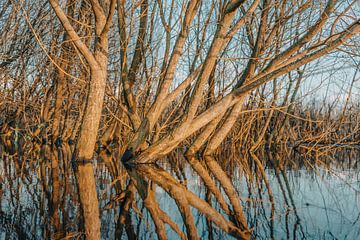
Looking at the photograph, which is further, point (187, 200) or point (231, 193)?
point (231, 193)

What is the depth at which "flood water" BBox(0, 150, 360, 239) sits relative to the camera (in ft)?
9.73

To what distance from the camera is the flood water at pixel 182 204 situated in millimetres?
2965

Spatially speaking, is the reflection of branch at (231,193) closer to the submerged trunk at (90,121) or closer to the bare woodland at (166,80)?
the bare woodland at (166,80)

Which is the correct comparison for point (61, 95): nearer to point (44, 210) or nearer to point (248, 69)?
point (248, 69)

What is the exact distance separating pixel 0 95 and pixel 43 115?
2189mm

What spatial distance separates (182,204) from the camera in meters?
3.96

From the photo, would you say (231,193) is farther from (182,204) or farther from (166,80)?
(166,80)

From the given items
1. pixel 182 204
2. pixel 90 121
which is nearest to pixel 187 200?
pixel 182 204

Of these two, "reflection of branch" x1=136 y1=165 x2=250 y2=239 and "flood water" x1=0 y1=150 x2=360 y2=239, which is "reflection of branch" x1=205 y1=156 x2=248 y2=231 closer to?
"flood water" x1=0 y1=150 x2=360 y2=239

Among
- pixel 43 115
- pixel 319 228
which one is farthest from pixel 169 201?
pixel 43 115

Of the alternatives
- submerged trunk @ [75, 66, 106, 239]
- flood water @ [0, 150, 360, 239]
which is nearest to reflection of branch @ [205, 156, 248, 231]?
flood water @ [0, 150, 360, 239]

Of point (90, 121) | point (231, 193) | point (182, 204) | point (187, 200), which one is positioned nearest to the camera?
point (182, 204)

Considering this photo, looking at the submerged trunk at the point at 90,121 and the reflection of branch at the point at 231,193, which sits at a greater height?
the submerged trunk at the point at 90,121

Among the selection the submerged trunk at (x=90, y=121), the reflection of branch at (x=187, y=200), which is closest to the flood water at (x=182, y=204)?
the reflection of branch at (x=187, y=200)
